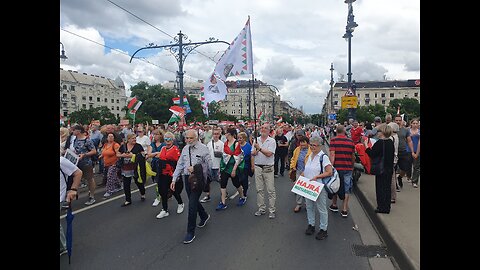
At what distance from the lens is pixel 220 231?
16.5ft

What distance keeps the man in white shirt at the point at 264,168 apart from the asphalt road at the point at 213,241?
0.27 meters

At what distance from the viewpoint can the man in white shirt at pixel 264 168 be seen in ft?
19.2

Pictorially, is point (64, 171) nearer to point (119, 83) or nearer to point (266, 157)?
point (266, 157)

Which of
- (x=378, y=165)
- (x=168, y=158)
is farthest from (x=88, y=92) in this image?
(x=378, y=165)

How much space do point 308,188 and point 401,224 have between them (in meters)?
1.61

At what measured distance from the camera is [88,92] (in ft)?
346

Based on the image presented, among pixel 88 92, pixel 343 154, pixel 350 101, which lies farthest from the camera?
pixel 88 92

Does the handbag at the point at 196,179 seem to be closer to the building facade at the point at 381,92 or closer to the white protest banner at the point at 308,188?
the white protest banner at the point at 308,188

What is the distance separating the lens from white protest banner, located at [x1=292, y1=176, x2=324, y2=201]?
4562 mm

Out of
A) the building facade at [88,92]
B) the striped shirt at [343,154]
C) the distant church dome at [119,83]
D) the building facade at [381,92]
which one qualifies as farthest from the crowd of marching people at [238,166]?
the distant church dome at [119,83]

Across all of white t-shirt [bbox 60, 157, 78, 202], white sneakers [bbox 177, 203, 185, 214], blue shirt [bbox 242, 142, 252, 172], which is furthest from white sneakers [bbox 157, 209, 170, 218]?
white t-shirt [bbox 60, 157, 78, 202]

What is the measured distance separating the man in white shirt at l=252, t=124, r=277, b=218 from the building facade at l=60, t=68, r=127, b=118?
96278 mm
